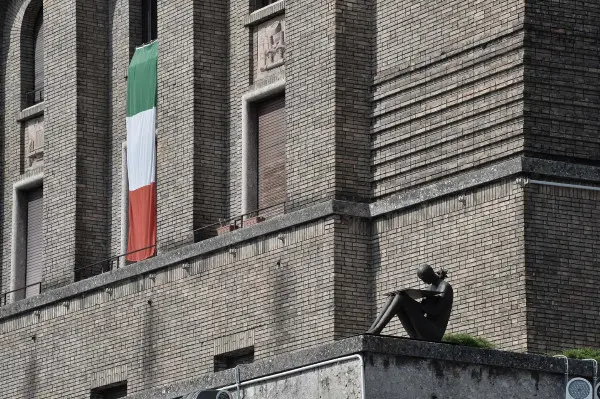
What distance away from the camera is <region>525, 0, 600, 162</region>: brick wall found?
36438 mm

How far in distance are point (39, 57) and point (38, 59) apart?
0.08 m

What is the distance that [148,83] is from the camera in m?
44.8

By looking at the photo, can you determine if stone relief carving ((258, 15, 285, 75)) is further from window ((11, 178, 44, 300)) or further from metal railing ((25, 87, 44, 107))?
metal railing ((25, 87, 44, 107))

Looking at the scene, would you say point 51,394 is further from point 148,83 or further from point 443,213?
point 443,213

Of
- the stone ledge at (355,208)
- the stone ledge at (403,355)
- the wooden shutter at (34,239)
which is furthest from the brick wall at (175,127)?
the stone ledge at (403,355)

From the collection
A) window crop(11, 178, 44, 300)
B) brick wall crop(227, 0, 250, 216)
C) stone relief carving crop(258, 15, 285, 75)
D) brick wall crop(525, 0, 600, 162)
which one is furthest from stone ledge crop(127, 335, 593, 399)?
window crop(11, 178, 44, 300)

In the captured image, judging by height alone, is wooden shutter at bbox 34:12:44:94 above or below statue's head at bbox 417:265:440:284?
above

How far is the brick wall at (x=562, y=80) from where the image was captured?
36438 millimetres

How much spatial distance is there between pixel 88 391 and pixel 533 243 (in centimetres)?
1201

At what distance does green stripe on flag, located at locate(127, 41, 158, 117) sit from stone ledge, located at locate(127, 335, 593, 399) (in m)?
12.8

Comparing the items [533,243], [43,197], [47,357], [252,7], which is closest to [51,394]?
[47,357]

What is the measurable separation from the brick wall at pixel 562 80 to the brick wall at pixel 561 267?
0.82 m

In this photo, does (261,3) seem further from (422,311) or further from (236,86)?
(422,311)

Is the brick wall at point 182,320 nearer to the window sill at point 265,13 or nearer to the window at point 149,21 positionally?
the window sill at point 265,13
